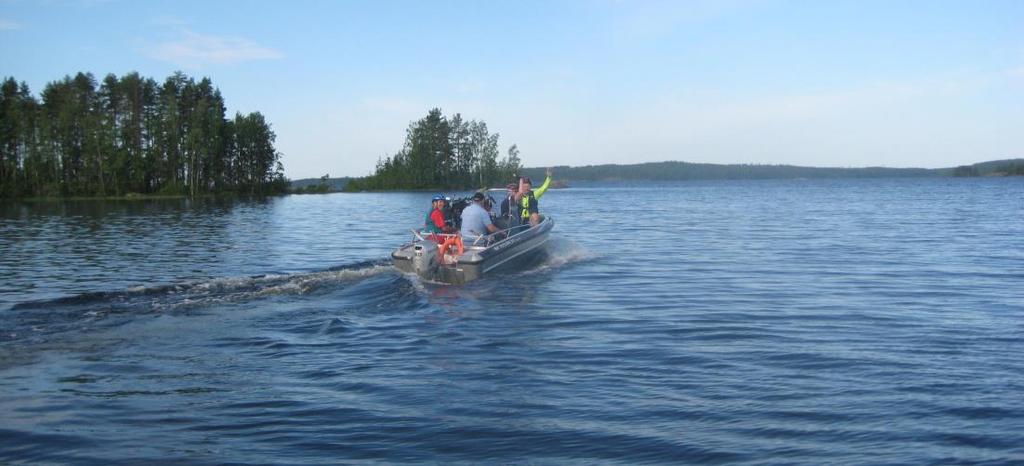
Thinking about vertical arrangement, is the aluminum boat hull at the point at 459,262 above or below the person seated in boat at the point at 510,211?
below

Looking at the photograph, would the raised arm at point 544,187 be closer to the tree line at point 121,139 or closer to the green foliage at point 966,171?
the tree line at point 121,139

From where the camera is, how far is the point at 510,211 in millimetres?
19188

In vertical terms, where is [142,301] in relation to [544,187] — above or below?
below

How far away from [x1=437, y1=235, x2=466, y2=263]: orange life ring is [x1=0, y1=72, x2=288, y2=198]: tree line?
197 ft

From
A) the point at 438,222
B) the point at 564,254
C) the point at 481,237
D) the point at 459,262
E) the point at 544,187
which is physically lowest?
the point at 564,254

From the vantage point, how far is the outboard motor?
14.6 m

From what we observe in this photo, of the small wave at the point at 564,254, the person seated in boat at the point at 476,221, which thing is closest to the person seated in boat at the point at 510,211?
the small wave at the point at 564,254

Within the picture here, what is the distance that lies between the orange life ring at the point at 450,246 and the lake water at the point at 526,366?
62 centimetres

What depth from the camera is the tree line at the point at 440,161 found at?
10819 centimetres

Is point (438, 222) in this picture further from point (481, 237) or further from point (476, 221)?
point (481, 237)

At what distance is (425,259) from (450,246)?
2.28ft

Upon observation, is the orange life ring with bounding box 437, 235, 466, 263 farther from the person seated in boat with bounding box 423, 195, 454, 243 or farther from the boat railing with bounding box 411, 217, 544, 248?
the person seated in boat with bounding box 423, 195, 454, 243

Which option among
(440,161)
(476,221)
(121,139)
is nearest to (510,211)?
(476,221)

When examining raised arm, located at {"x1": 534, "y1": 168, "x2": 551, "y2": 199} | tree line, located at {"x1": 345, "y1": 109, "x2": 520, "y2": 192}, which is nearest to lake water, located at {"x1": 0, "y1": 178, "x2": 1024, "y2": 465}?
raised arm, located at {"x1": 534, "y1": 168, "x2": 551, "y2": 199}
